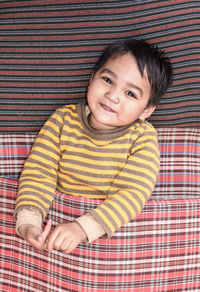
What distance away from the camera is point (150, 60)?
0.90m

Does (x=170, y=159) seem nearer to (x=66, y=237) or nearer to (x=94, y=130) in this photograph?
(x=94, y=130)

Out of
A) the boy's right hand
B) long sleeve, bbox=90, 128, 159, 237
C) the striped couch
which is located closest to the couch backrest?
the striped couch

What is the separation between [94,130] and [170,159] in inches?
9.9

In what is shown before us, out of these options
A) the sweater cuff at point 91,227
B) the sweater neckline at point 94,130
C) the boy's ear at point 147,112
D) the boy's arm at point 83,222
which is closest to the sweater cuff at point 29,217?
the boy's arm at point 83,222

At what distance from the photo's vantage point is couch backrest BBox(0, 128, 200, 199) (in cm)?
101

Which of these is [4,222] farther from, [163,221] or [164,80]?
[164,80]

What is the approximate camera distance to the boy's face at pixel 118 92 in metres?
0.88

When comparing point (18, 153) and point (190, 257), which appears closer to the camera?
point (190, 257)

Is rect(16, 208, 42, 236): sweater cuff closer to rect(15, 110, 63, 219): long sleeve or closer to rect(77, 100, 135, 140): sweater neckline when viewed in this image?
rect(15, 110, 63, 219): long sleeve

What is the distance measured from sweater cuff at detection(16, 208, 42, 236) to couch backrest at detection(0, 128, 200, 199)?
19cm

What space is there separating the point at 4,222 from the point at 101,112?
39 centimetres

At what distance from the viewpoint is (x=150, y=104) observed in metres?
0.95

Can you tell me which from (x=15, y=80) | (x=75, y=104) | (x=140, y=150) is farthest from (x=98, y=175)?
(x=15, y=80)

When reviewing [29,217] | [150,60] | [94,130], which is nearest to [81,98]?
[94,130]
